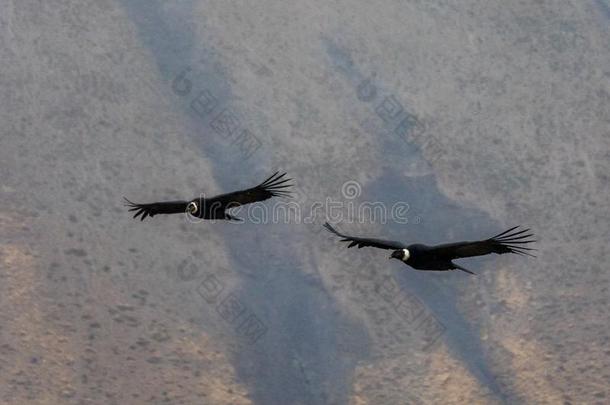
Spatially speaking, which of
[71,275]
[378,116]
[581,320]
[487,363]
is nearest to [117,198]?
[71,275]

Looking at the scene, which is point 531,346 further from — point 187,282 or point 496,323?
point 187,282

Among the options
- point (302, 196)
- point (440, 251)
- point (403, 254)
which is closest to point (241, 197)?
point (403, 254)

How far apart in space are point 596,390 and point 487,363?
14.0ft

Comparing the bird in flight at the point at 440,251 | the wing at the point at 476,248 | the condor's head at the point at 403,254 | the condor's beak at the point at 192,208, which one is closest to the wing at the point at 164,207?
the condor's beak at the point at 192,208

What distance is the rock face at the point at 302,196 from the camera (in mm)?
31750

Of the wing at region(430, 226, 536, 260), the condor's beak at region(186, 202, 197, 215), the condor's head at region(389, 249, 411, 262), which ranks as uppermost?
the wing at region(430, 226, 536, 260)

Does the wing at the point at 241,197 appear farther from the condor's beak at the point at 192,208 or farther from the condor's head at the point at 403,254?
the condor's head at the point at 403,254

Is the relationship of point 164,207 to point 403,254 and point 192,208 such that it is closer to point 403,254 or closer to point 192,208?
point 192,208

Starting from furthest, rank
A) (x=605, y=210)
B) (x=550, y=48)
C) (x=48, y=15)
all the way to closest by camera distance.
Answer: (x=550, y=48) → (x=48, y=15) → (x=605, y=210)

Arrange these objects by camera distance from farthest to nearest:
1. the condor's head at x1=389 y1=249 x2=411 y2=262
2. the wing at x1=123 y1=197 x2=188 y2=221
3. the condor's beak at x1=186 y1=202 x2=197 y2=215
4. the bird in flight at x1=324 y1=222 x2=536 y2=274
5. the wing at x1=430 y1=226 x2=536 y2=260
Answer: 1. the wing at x1=123 y1=197 x2=188 y2=221
2. the condor's head at x1=389 y1=249 x2=411 y2=262
3. the condor's beak at x1=186 y1=202 x2=197 y2=215
4. the bird in flight at x1=324 y1=222 x2=536 y2=274
5. the wing at x1=430 y1=226 x2=536 y2=260

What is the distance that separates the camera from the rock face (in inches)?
1250

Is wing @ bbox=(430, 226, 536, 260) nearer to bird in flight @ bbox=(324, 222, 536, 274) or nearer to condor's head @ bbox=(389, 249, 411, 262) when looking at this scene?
bird in flight @ bbox=(324, 222, 536, 274)

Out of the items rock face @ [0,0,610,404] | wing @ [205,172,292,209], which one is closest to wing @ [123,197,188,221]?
wing @ [205,172,292,209]

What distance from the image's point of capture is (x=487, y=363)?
3322 centimetres
